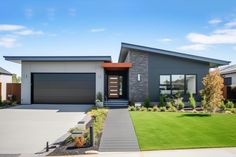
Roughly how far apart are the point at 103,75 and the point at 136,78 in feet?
9.21

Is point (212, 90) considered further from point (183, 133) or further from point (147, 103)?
point (183, 133)

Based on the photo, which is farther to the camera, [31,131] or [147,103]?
[147,103]

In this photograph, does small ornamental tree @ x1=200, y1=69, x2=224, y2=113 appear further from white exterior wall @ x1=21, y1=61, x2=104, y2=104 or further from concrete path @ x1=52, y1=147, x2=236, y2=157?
white exterior wall @ x1=21, y1=61, x2=104, y2=104

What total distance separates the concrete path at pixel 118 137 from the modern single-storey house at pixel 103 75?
8.40 meters

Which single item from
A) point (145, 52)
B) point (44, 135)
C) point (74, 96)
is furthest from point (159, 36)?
point (44, 135)

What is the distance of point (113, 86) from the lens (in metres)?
26.5

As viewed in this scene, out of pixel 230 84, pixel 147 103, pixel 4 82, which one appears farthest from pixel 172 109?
pixel 4 82

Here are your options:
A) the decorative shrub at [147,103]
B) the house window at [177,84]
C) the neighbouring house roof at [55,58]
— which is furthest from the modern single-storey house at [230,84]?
the neighbouring house roof at [55,58]

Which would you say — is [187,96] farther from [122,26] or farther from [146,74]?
[122,26]

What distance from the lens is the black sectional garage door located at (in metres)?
22.6

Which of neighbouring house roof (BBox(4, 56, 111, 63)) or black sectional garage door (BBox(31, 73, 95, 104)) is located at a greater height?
neighbouring house roof (BBox(4, 56, 111, 63))

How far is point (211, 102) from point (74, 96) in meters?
11.4

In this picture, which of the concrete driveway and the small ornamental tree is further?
the small ornamental tree

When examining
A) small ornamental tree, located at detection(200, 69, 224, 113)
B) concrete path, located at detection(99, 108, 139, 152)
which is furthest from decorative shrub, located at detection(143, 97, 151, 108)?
concrete path, located at detection(99, 108, 139, 152)
